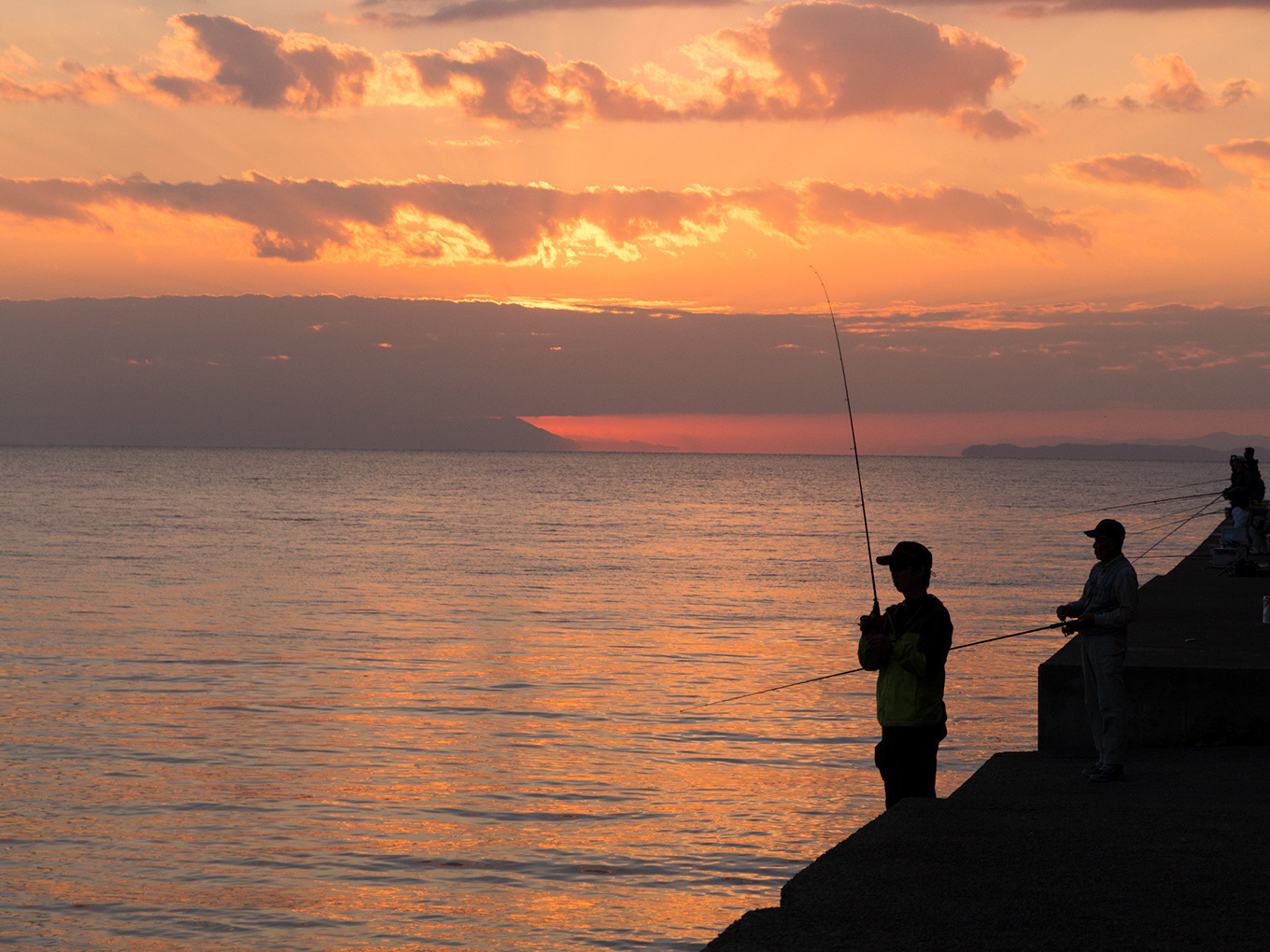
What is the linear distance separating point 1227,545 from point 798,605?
22.4 feet

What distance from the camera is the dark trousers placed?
5.88 m

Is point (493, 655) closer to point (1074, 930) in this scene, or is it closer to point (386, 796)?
point (386, 796)

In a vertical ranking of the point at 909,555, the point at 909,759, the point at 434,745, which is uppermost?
the point at 909,555

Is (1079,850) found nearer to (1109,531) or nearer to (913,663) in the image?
(913,663)

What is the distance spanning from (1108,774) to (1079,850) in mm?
1721

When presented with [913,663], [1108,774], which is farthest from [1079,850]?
[1108,774]

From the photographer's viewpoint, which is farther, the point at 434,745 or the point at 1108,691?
the point at 434,745

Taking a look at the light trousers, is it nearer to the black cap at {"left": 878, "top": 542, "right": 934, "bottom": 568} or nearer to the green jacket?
the green jacket

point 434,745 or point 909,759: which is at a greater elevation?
point 909,759

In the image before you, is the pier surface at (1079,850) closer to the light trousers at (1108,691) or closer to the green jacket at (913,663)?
the light trousers at (1108,691)

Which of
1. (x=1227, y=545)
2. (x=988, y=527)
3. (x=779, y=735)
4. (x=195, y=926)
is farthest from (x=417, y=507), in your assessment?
(x=195, y=926)

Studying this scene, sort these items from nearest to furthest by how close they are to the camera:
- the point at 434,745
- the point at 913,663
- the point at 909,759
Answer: the point at 913,663 < the point at 909,759 < the point at 434,745

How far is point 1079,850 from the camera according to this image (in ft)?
18.1

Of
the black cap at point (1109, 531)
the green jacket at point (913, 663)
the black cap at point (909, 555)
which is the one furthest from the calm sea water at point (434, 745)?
the black cap at point (1109, 531)
